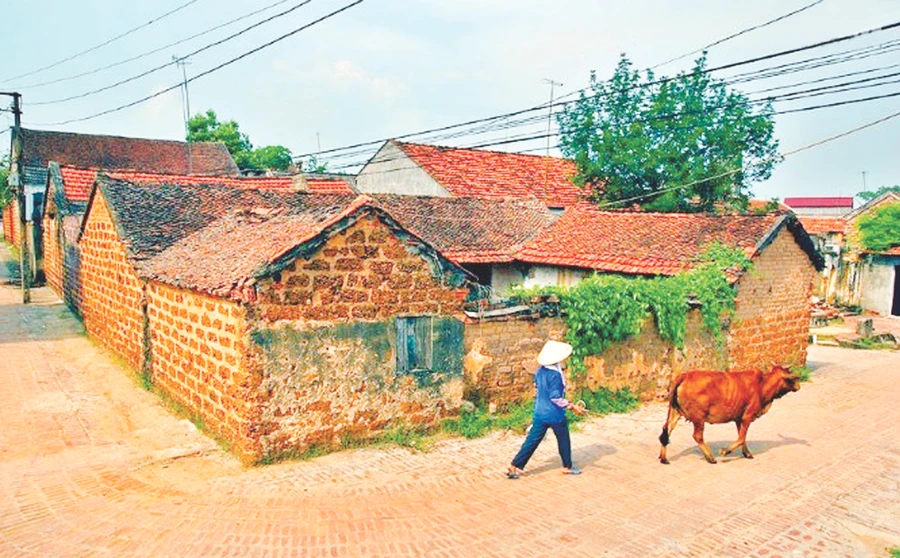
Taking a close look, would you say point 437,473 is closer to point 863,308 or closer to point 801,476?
point 801,476

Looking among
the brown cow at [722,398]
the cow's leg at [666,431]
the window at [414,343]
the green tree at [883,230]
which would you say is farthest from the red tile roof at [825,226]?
the window at [414,343]

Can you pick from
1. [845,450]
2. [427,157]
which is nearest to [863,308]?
[427,157]

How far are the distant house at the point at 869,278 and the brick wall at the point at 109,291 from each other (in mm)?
28426

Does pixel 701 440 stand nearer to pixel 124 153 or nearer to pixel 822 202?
pixel 124 153

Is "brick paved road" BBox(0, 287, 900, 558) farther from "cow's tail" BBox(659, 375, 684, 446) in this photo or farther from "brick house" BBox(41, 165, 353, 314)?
"brick house" BBox(41, 165, 353, 314)

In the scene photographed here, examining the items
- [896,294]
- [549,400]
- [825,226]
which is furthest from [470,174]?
[549,400]

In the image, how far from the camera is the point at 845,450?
A: 9.66 metres

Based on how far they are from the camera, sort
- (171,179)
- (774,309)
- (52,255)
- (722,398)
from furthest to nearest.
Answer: (52,255), (171,179), (774,309), (722,398)

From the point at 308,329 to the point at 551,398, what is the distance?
3225 mm

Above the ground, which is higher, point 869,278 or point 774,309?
point 774,309

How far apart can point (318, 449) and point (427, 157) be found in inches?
764

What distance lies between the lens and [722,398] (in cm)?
857

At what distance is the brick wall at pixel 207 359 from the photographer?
7.92 m

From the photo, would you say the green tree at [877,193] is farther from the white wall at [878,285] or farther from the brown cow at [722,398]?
the brown cow at [722,398]
